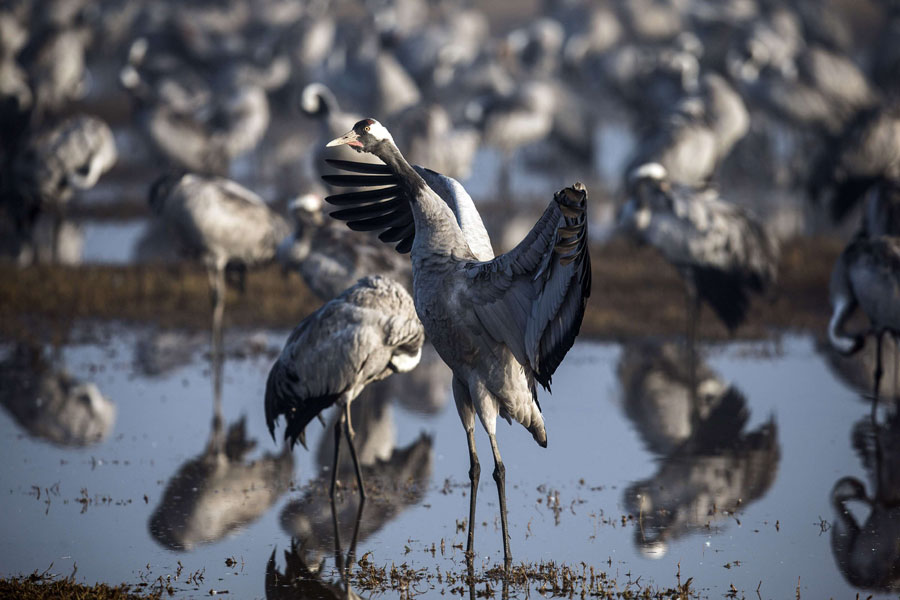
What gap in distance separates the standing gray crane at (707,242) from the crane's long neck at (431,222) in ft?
14.6

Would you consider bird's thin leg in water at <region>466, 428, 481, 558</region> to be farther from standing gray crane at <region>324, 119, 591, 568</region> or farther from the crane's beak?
the crane's beak

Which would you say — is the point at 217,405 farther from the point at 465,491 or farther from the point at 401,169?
the point at 401,169

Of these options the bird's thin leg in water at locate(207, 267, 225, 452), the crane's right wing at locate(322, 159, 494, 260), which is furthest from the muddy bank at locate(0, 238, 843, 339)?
the crane's right wing at locate(322, 159, 494, 260)

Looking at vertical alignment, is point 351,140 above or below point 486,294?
above

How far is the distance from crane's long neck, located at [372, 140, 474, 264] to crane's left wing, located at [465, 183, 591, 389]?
21 cm

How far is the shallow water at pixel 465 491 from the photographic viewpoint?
18.2 feet

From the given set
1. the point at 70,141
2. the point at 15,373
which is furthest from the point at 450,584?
the point at 70,141

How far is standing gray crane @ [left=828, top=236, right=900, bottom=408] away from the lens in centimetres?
776

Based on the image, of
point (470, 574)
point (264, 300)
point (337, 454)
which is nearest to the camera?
point (470, 574)

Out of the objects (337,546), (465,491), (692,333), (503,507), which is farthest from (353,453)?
(692,333)

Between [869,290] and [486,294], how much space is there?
137 inches

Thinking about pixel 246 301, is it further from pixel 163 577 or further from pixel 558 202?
pixel 558 202

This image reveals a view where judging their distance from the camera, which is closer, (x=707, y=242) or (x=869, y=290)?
(x=869, y=290)

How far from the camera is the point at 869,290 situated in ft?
25.9
